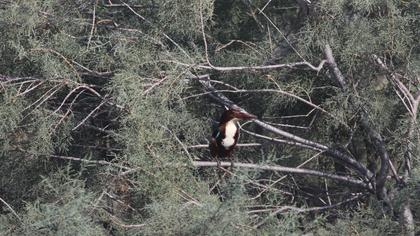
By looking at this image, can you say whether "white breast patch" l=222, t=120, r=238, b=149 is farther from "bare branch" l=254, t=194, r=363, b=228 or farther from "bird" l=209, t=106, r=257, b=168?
"bare branch" l=254, t=194, r=363, b=228

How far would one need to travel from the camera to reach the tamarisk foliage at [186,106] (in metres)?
6.17

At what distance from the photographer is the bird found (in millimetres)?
6680

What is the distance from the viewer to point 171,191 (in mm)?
5867

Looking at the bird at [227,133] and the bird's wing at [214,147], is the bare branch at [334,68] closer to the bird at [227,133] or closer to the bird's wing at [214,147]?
the bird at [227,133]

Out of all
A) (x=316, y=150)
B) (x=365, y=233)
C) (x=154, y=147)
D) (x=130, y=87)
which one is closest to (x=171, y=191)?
(x=154, y=147)

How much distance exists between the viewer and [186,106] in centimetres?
729

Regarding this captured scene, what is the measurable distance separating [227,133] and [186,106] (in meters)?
0.70

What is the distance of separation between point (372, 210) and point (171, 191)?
55.1 inches

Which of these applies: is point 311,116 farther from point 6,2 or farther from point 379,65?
point 6,2

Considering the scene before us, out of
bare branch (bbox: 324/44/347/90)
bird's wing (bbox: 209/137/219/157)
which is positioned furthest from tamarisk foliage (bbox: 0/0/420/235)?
bird's wing (bbox: 209/137/219/157)

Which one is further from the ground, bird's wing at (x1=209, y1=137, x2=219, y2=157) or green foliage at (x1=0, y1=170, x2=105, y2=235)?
green foliage at (x1=0, y1=170, x2=105, y2=235)

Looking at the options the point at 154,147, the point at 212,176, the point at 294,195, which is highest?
the point at 154,147

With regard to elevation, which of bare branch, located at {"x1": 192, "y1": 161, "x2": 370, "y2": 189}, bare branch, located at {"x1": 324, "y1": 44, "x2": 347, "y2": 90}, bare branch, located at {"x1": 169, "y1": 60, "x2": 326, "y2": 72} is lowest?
bare branch, located at {"x1": 192, "y1": 161, "x2": 370, "y2": 189}

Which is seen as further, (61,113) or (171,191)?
(61,113)
